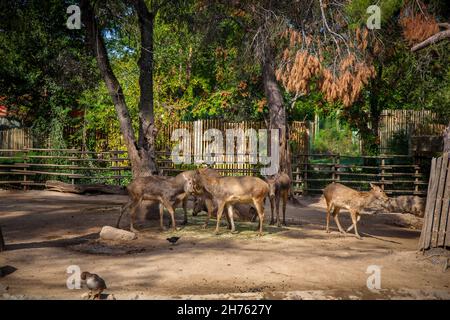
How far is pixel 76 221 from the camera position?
41.1 feet

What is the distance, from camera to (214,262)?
8.46 meters

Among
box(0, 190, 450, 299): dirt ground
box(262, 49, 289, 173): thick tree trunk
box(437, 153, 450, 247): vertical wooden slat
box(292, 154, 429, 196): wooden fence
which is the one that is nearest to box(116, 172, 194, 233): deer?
box(0, 190, 450, 299): dirt ground

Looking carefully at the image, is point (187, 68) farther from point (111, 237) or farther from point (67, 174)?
point (111, 237)

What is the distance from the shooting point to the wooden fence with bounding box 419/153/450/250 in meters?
9.08

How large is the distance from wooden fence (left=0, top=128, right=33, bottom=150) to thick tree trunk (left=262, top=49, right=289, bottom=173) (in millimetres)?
11467

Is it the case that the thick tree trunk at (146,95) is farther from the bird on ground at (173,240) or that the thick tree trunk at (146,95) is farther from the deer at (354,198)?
the deer at (354,198)

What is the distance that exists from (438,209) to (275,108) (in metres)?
9.31

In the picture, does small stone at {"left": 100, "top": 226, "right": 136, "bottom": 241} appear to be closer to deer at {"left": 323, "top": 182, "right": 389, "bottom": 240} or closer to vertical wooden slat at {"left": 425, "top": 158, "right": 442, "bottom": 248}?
deer at {"left": 323, "top": 182, "right": 389, "bottom": 240}

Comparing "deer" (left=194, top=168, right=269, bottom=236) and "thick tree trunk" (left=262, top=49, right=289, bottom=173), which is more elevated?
"thick tree trunk" (left=262, top=49, right=289, bottom=173)

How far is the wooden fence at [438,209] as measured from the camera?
9078mm

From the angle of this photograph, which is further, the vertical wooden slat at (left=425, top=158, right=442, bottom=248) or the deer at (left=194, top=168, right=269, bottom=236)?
the deer at (left=194, top=168, right=269, bottom=236)

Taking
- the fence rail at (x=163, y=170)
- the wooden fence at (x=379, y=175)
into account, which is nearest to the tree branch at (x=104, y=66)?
the fence rail at (x=163, y=170)

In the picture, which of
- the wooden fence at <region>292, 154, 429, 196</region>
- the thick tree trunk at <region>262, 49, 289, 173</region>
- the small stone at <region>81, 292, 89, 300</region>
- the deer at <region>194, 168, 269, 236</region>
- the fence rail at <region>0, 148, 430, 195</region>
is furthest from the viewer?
the fence rail at <region>0, 148, 430, 195</region>

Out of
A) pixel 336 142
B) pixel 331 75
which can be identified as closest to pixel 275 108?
pixel 331 75
